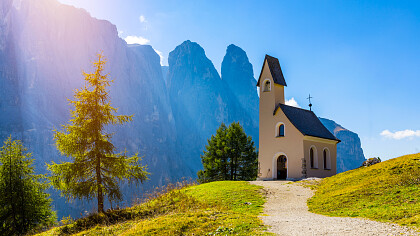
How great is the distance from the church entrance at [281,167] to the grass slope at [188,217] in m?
10.6

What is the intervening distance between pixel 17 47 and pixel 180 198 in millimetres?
98740

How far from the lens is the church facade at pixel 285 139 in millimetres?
29719

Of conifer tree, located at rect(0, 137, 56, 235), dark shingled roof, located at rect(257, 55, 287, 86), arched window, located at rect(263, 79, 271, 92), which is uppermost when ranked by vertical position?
dark shingled roof, located at rect(257, 55, 287, 86)

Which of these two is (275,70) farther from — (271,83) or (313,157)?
(313,157)

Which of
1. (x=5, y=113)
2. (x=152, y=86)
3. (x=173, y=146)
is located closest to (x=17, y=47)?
(x=5, y=113)

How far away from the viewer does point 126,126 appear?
365ft

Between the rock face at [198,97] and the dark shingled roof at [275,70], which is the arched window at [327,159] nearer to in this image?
the dark shingled roof at [275,70]

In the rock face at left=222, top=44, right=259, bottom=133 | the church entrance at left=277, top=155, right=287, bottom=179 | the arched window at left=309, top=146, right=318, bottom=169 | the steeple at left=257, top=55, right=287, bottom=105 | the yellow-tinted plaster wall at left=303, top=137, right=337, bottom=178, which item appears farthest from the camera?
the rock face at left=222, top=44, right=259, bottom=133

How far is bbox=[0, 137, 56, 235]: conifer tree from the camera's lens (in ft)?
68.4

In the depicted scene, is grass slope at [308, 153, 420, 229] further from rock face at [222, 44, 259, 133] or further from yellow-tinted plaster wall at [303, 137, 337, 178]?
rock face at [222, 44, 259, 133]

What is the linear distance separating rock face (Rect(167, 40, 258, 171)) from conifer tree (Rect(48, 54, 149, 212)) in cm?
12615

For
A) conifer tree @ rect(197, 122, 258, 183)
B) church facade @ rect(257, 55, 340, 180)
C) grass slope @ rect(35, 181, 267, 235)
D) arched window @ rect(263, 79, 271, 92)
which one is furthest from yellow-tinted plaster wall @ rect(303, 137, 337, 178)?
conifer tree @ rect(197, 122, 258, 183)

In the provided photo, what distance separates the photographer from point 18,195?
835 inches

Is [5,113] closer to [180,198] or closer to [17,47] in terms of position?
[17,47]
